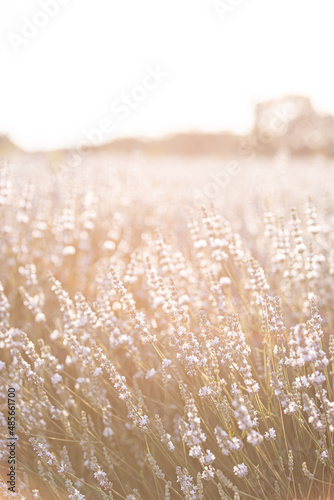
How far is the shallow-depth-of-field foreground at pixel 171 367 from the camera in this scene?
1.69 metres

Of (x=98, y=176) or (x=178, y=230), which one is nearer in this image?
(x=178, y=230)

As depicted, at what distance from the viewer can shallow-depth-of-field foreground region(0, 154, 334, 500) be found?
5.53 ft

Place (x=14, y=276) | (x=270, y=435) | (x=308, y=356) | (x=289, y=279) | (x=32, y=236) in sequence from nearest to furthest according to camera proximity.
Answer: (x=308, y=356)
(x=270, y=435)
(x=289, y=279)
(x=14, y=276)
(x=32, y=236)

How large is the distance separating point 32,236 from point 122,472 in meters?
2.62

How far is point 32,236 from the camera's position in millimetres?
4137

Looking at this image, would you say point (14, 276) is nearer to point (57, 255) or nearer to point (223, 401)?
point (57, 255)

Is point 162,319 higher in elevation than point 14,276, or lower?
lower

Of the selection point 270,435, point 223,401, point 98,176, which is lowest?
point 270,435

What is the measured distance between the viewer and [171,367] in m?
1.97

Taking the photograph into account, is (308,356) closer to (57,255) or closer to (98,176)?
(57,255)

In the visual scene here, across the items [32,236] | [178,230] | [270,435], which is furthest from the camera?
[178,230]

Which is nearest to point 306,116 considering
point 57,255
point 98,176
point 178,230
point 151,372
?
point 98,176

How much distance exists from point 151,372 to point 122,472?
0.49m

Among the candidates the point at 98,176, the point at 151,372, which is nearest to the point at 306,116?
the point at 98,176
